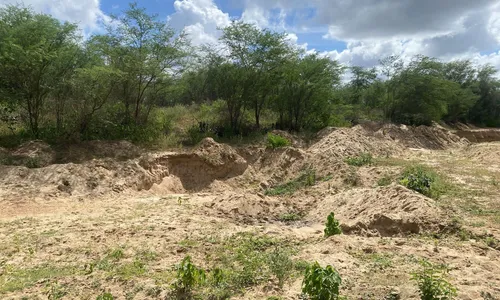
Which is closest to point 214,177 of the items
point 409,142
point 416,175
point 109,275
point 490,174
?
point 416,175

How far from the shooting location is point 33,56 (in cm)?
985

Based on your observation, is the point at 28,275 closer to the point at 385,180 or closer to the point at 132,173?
the point at 132,173

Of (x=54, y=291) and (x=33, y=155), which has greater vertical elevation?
(x=33, y=155)

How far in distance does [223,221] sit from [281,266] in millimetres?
2947

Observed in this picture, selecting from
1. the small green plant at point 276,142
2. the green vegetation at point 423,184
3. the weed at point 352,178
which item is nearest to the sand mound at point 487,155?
the green vegetation at point 423,184

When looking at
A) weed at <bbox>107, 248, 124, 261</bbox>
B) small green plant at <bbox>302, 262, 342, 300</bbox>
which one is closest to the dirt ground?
weed at <bbox>107, 248, 124, 261</bbox>

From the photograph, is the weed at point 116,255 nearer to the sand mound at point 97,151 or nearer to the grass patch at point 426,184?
the sand mound at point 97,151

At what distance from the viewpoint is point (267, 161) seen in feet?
41.9

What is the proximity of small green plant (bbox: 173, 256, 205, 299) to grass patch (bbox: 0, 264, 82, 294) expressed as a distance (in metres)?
1.71

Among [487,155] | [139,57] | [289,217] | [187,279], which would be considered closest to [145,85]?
[139,57]

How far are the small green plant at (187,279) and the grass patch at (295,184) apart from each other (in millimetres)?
6113

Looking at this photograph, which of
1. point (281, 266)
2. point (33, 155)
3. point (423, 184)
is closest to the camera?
→ point (281, 266)

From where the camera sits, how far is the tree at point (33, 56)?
32.4ft

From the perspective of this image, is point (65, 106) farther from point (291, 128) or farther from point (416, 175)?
point (416, 175)
